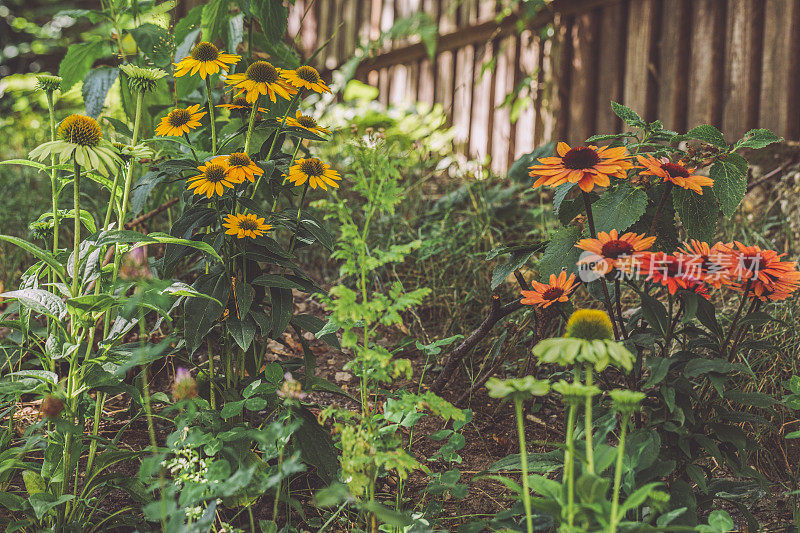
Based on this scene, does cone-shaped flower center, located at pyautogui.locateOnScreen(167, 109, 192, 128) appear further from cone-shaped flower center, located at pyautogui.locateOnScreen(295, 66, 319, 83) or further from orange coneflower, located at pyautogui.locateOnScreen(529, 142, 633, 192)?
orange coneflower, located at pyautogui.locateOnScreen(529, 142, 633, 192)

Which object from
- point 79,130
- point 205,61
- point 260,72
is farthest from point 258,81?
point 79,130

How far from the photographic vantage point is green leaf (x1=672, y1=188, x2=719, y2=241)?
3.91 ft

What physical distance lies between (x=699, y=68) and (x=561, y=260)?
5.91ft

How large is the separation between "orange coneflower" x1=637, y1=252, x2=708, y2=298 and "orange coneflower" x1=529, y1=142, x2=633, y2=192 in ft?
0.49

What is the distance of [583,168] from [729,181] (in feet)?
1.10

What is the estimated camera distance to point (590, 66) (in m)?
3.02

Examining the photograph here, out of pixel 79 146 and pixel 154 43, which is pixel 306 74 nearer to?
pixel 79 146

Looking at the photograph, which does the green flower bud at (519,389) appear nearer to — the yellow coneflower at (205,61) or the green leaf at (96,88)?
the yellow coneflower at (205,61)

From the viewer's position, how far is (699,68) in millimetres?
2559

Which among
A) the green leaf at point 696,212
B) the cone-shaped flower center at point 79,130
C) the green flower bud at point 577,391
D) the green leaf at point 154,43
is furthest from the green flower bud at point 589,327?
the green leaf at point 154,43

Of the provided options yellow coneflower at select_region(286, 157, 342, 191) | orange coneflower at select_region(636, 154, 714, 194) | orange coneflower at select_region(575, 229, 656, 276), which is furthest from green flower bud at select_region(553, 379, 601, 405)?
yellow coneflower at select_region(286, 157, 342, 191)

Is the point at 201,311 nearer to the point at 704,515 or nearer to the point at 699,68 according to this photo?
the point at 704,515

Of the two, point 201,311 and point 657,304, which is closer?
point 657,304

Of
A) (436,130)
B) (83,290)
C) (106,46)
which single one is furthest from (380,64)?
(83,290)
